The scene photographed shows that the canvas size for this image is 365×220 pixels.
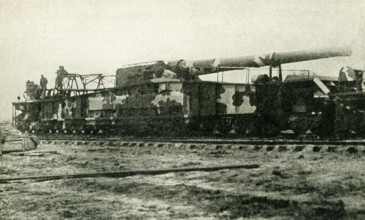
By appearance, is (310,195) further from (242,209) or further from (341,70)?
(341,70)

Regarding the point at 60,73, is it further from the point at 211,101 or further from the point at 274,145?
the point at 274,145

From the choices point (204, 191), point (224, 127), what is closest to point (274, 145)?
point (224, 127)

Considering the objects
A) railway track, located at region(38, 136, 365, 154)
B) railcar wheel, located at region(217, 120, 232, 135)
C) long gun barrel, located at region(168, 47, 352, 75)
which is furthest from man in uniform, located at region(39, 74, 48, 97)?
railcar wheel, located at region(217, 120, 232, 135)

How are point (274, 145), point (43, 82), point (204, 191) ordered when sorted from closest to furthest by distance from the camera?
point (204, 191) < point (274, 145) < point (43, 82)

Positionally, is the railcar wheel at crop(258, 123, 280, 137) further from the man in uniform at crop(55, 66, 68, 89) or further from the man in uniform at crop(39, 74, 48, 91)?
the man in uniform at crop(39, 74, 48, 91)

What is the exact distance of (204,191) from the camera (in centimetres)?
561

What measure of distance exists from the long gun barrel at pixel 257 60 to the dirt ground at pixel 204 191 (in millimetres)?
3653

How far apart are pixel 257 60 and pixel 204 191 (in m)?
8.50

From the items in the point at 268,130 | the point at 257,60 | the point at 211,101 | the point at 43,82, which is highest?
the point at 43,82

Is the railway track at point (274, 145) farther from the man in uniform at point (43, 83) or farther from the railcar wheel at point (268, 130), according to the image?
the man in uniform at point (43, 83)

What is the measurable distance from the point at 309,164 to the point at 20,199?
14.4 ft

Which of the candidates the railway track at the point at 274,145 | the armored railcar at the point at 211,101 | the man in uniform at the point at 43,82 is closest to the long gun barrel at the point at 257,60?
the armored railcar at the point at 211,101

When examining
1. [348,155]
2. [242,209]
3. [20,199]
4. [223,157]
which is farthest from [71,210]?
[348,155]

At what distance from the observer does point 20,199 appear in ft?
18.1
